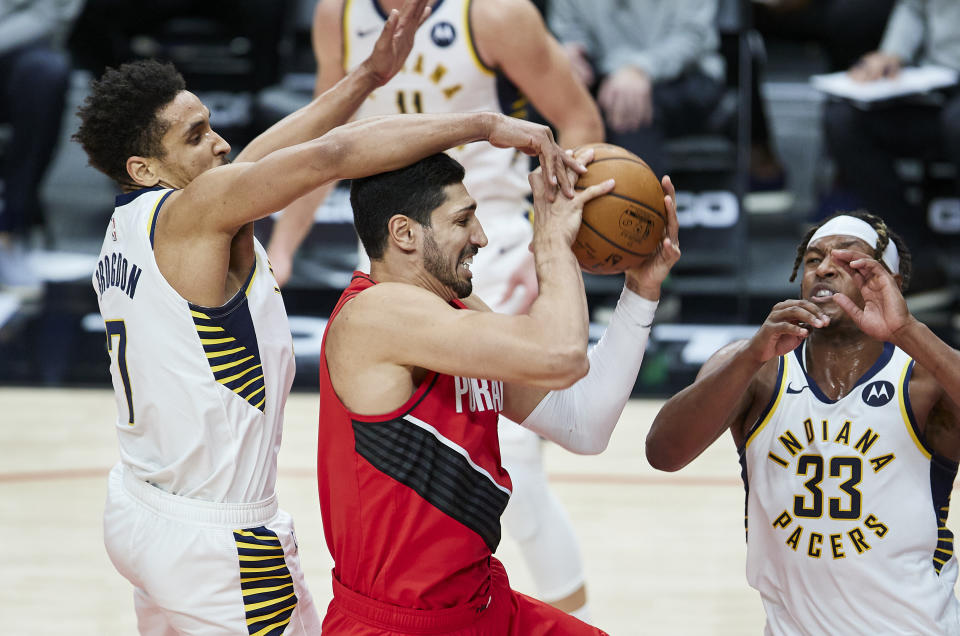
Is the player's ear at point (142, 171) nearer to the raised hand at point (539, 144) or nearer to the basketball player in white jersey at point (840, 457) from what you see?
the raised hand at point (539, 144)

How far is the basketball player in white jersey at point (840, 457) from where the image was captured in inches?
127

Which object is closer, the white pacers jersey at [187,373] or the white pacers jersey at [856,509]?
the white pacers jersey at [187,373]

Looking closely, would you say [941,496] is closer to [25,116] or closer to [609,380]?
[609,380]

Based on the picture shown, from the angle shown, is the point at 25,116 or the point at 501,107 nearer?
the point at 501,107

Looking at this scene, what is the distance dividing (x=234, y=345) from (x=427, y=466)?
0.64 metres

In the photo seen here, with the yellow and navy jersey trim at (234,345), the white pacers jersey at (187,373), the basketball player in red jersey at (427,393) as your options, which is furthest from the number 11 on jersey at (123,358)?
the basketball player in red jersey at (427,393)

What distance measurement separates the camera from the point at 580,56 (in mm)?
9086

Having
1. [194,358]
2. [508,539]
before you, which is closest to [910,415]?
[194,358]

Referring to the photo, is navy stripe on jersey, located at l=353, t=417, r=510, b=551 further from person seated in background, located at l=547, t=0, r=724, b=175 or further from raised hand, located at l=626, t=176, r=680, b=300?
person seated in background, located at l=547, t=0, r=724, b=175

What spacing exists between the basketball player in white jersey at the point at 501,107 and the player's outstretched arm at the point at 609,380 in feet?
4.25

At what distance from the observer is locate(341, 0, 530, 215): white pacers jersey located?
15.4 feet

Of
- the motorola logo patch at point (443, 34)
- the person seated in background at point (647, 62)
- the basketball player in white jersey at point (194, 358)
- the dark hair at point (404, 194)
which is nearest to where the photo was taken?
the dark hair at point (404, 194)

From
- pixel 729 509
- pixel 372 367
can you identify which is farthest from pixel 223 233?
pixel 729 509

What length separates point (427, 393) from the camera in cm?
288
